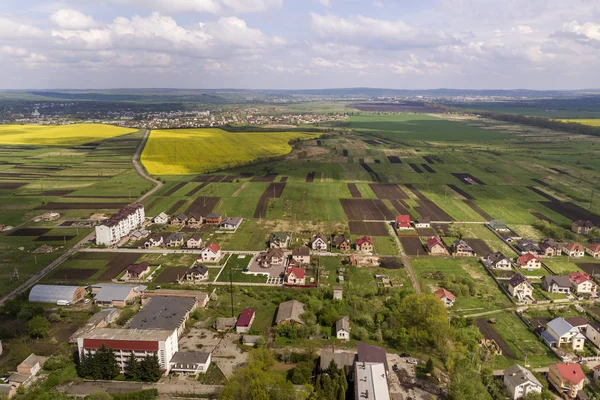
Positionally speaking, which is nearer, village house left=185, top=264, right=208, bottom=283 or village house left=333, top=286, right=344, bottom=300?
village house left=333, top=286, right=344, bottom=300

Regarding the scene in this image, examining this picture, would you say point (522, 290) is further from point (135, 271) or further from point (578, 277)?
point (135, 271)

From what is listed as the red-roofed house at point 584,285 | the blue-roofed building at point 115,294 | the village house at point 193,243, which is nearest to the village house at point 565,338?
the red-roofed house at point 584,285

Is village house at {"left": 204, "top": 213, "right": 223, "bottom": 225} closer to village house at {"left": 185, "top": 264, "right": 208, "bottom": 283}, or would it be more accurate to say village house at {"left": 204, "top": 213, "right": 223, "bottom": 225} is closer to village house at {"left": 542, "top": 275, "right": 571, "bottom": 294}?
village house at {"left": 185, "top": 264, "right": 208, "bottom": 283}

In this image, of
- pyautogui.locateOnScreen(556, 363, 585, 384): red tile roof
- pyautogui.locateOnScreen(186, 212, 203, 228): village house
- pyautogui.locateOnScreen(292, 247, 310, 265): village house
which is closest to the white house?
pyautogui.locateOnScreen(186, 212, 203, 228): village house

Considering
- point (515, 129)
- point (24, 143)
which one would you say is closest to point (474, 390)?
point (24, 143)

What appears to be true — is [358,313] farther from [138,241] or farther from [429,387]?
[138,241]

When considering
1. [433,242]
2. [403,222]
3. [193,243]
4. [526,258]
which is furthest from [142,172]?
[526,258]

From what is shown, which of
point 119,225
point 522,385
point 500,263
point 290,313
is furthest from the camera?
point 119,225
